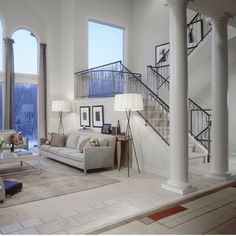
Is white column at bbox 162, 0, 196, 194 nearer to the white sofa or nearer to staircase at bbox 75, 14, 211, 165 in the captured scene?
the white sofa

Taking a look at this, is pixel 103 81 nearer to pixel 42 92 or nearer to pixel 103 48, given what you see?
pixel 103 48

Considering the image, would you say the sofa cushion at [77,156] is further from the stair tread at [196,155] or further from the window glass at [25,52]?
the window glass at [25,52]

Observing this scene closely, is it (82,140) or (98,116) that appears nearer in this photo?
(82,140)

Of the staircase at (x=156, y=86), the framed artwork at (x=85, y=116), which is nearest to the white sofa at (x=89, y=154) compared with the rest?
the framed artwork at (x=85, y=116)

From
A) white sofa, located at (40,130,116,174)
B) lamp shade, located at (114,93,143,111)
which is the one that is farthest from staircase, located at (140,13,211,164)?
white sofa, located at (40,130,116,174)

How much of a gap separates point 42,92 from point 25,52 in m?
1.44

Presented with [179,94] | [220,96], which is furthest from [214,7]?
[179,94]

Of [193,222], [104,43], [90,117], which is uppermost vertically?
[104,43]

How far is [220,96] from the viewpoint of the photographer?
198 inches

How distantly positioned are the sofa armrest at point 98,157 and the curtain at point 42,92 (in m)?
3.67

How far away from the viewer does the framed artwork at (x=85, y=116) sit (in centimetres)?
768

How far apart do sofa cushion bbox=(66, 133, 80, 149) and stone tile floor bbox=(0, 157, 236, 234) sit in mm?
2538

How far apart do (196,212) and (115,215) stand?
3.63ft

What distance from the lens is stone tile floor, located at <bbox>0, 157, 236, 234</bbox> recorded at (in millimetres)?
3016
